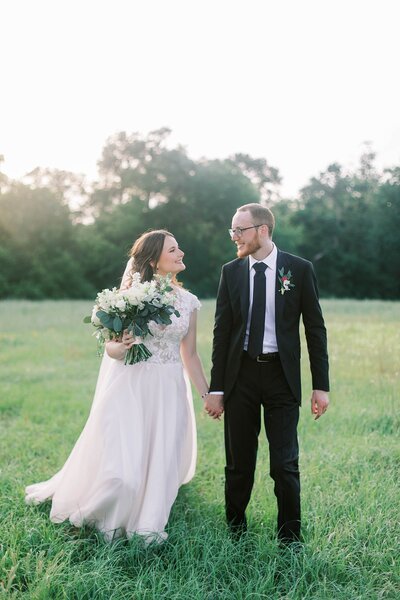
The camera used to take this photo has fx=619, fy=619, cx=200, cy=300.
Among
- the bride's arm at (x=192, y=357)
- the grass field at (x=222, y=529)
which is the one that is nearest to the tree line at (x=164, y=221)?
the grass field at (x=222, y=529)

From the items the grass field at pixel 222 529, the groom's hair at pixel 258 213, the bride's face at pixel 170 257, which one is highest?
the groom's hair at pixel 258 213

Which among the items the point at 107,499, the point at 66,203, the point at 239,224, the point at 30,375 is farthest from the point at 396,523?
the point at 66,203

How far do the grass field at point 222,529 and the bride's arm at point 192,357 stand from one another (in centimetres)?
110

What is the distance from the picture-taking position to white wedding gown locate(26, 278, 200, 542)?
466 centimetres

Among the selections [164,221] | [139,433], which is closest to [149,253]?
[139,433]

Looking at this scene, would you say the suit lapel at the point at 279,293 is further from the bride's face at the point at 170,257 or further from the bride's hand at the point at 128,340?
the bride's hand at the point at 128,340

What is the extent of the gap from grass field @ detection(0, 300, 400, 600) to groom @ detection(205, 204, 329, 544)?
0.38 meters

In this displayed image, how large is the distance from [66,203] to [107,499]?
152 feet

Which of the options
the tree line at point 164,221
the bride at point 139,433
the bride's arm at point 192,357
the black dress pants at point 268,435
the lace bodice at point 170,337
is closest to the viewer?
the black dress pants at point 268,435

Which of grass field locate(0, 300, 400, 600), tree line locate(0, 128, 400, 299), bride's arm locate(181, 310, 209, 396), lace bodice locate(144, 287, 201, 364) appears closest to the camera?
grass field locate(0, 300, 400, 600)

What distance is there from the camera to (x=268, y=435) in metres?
4.58

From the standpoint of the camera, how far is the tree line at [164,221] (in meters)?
45.3

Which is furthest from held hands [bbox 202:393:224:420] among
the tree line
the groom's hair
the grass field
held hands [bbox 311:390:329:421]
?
the tree line

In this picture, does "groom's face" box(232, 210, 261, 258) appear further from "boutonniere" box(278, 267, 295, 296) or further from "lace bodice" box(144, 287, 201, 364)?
"lace bodice" box(144, 287, 201, 364)
